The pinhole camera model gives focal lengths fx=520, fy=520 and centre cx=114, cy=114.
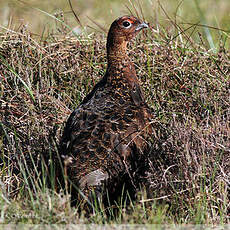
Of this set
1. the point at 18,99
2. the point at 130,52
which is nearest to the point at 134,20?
the point at 130,52

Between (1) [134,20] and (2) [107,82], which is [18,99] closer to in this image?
(2) [107,82]

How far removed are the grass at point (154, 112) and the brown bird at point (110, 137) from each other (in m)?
0.14

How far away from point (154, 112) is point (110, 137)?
3.27ft

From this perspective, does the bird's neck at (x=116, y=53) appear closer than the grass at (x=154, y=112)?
No

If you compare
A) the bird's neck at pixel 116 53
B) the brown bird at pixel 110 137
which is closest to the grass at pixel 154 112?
the brown bird at pixel 110 137

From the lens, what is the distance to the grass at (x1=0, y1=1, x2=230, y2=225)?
3328 millimetres

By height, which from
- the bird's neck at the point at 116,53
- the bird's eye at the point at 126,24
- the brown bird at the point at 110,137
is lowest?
the brown bird at the point at 110,137

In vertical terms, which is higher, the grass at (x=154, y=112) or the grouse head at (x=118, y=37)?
the grouse head at (x=118, y=37)

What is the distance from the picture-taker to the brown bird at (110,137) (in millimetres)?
3248

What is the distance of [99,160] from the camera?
3.27 metres

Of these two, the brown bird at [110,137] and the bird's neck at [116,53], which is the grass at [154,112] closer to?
the brown bird at [110,137]

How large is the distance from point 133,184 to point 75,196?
0.40 meters

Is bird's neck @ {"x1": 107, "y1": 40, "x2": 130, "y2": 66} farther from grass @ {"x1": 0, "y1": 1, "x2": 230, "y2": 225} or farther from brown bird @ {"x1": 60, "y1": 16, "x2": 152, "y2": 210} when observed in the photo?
grass @ {"x1": 0, "y1": 1, "x2": 230, "y2": 225}

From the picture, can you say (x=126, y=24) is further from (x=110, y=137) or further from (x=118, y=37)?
(x=110, y=137)
